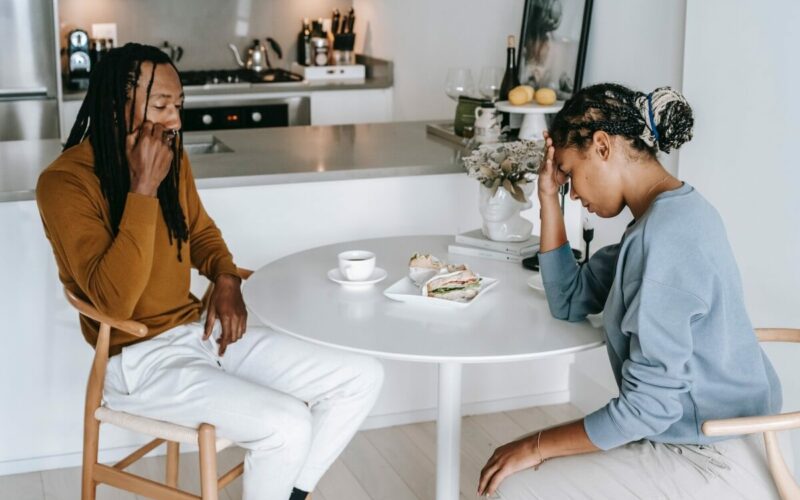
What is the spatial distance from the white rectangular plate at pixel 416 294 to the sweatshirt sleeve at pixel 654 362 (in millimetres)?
441

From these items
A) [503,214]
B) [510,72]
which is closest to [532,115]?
[510,72]

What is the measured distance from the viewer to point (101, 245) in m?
1.99

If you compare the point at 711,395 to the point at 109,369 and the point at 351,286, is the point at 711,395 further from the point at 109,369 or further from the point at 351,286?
the point at 109,369

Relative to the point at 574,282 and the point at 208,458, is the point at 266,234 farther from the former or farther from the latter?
the point at 574,282

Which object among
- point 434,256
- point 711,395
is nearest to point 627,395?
point 711,395

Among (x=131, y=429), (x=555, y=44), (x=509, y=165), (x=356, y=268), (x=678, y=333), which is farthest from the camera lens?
(x=555, y=44)

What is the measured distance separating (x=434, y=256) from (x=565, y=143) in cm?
66

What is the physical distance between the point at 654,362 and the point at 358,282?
0.73m

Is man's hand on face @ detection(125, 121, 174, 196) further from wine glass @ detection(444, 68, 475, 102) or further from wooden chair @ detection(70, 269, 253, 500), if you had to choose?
wine glass @ detection(444, 68, 475, 102)

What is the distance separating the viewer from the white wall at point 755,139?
2.26m

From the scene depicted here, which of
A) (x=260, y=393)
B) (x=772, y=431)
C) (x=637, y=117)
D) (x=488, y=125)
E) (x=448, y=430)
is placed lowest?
(x=448, y=430)

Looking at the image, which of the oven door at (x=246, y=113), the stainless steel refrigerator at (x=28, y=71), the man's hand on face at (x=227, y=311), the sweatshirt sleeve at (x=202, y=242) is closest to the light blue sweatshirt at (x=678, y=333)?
the man's hand on face at (x=227, y=311)

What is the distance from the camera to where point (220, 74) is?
542 centimetres

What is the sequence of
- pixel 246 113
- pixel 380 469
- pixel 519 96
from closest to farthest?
pixel 380 469 → pixel 519 96 → pixel 246 113
